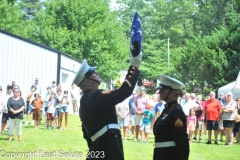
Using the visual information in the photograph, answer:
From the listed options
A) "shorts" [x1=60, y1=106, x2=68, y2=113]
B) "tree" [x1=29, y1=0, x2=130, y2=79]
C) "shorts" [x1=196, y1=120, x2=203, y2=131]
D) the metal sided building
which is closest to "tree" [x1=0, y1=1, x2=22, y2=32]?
"tree" [x1=29, y1=0, x2=130, y2=79]

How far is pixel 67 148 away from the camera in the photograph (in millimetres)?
13695

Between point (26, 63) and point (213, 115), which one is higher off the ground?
point (26, 63)

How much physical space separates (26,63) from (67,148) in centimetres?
1518

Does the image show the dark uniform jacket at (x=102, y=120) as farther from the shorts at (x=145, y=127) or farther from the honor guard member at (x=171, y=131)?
the shorts at (x=145, y=127)

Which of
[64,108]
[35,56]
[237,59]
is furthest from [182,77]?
[64,108]

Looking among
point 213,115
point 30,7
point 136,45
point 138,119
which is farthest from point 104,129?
point 30,7

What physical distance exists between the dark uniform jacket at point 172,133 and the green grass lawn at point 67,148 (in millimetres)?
6684

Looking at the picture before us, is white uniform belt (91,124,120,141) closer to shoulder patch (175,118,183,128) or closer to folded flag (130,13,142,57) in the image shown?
shoulder patch (175,118,183,128)

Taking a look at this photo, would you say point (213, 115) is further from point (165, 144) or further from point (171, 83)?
point (165, 144)

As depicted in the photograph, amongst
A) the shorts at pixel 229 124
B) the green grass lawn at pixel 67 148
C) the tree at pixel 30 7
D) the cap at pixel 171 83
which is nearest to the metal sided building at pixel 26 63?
the green grass lawn at pixel 67 148

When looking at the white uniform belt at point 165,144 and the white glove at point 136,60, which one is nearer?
the white glove at point 136,60

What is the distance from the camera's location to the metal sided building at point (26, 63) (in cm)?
2581

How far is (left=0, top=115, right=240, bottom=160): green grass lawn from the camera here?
12336mm

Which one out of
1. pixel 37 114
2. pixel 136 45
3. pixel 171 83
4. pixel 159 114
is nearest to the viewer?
pixel 136 45
